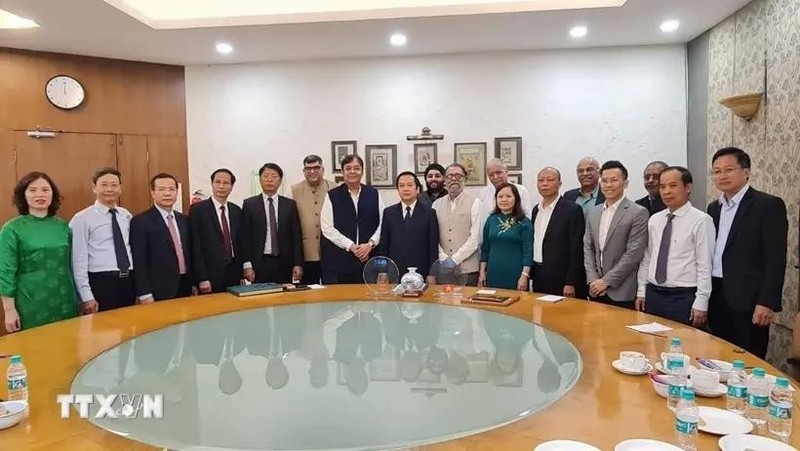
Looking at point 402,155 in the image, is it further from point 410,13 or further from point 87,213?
point 87,213

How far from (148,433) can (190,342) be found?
950mm

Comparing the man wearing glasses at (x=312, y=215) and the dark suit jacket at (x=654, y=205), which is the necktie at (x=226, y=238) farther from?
the dark suit jacket at (x=654, y=205)

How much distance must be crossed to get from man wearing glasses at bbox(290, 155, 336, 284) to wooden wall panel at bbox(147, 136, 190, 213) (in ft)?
6.77

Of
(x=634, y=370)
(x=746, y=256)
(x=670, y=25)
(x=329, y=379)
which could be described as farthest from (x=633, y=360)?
(x=670, y=25)

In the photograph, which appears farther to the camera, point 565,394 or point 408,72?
point 408,72

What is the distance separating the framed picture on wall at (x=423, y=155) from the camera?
230 inches

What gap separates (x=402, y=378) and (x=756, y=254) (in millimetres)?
2060

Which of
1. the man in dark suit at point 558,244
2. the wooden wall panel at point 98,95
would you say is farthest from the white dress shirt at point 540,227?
the wooden wall panel at point 98,95

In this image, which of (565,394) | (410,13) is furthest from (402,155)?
(565,394)

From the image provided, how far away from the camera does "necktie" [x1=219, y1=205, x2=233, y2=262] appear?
4.07 metres

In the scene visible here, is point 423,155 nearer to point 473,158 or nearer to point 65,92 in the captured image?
point 473,158

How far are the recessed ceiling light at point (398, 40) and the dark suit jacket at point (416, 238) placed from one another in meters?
1.82

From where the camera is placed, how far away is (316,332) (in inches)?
103

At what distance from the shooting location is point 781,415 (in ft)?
4.62
